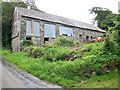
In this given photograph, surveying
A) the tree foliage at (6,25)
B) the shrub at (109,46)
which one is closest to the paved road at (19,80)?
the shrub at (109,46)

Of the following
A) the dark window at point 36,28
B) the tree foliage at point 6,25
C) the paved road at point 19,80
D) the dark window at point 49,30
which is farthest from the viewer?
the tree foliage at point 6,25

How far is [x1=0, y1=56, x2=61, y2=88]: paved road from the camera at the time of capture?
48.9 feet

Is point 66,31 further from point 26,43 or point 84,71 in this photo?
point 84,71

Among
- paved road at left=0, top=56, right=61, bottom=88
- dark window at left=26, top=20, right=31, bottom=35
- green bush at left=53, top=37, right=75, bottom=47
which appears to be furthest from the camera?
dark window at left=26, top=20, right=31, bottom=35

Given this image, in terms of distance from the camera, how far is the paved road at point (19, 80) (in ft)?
48.9

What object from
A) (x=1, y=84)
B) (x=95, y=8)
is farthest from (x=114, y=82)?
(x=95, y=8)

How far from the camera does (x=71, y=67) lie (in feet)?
56.6

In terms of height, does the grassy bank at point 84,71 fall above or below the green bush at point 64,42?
below

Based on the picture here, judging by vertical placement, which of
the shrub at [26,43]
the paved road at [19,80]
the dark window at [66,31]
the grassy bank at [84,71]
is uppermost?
the dark window at [66,31]

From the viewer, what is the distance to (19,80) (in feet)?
53.5

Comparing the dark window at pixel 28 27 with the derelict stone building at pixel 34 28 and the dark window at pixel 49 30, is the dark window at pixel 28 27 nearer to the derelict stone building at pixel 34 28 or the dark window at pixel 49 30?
the derelict stone building at pixel 34 28

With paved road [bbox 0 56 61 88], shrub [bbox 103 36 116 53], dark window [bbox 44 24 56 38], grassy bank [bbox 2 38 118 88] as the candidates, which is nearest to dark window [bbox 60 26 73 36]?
dark window [bbox 44 24 56 38]

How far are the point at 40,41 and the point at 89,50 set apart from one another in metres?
15.5

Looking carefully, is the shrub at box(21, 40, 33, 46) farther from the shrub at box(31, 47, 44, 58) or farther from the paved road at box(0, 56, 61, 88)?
the paved road at box(0, 56, 61, 88)
